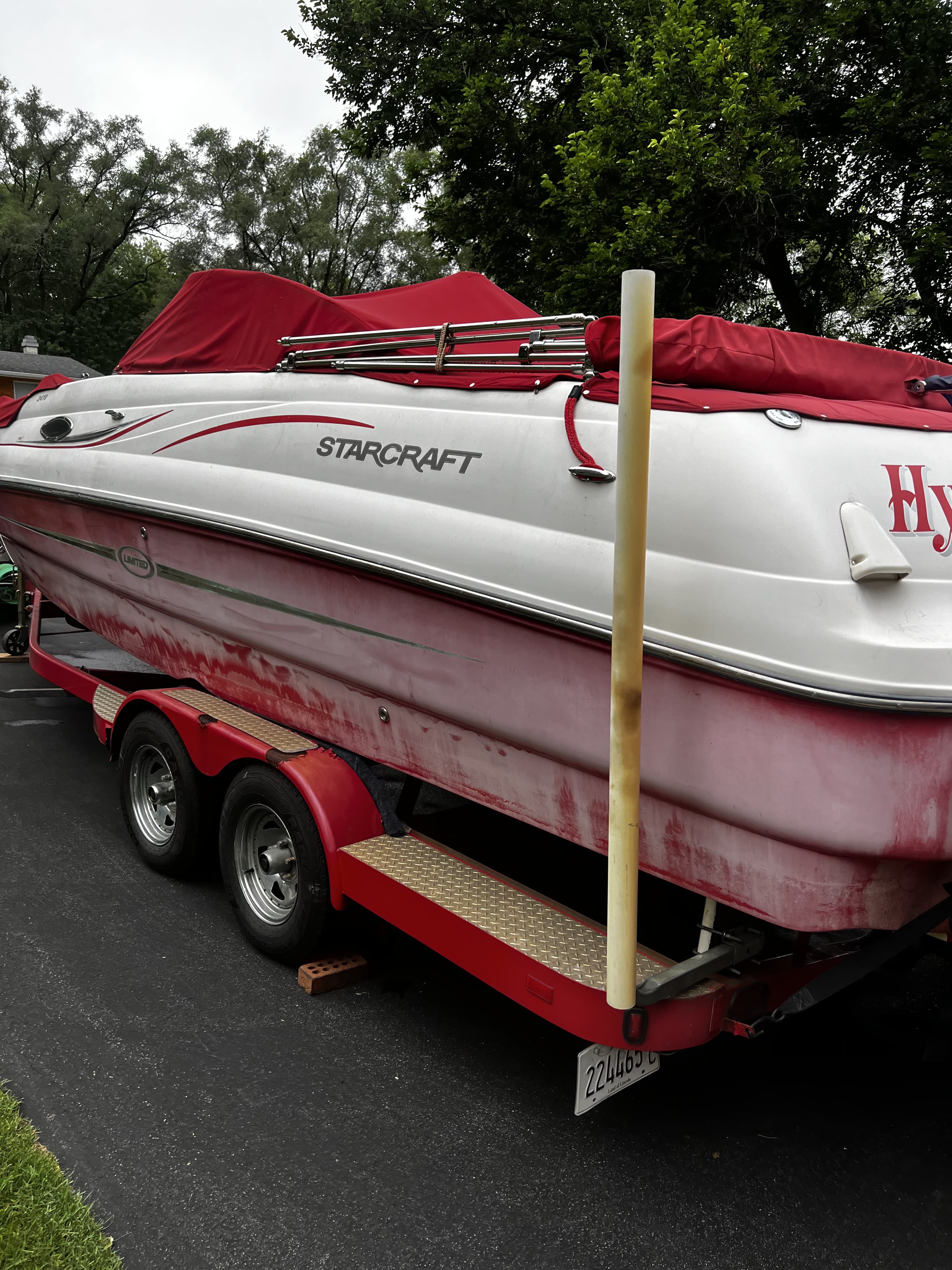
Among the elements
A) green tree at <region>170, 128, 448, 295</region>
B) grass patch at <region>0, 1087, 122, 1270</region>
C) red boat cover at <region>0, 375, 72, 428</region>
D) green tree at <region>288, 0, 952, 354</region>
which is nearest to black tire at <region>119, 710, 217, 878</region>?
grass patch at <region>0, 1087, 122, 1270</region>

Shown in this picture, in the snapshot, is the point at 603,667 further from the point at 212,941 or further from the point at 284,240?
the point at 284,240

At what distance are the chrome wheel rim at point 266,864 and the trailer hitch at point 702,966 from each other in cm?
161

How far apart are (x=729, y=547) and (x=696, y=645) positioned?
263 millimetres

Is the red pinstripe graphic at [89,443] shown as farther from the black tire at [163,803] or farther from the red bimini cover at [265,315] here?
the black tire at [163,803]

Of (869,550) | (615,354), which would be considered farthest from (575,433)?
(869,550)

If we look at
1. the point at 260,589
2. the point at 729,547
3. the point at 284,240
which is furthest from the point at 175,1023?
the point at 284,240

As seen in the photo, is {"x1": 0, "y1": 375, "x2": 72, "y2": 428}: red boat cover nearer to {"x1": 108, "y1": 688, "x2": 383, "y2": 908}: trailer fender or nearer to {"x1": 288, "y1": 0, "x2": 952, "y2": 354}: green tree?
{"x1": 108, "y1": 688, "x2": 383, "y2": 908}: trailer fender

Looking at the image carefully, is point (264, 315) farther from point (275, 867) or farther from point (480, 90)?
point (480, 90)

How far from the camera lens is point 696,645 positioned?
8.25 ft

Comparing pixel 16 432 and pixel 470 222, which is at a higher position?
pixel 470 222

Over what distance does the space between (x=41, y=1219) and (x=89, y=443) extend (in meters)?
3.73

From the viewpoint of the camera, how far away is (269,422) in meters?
3.99

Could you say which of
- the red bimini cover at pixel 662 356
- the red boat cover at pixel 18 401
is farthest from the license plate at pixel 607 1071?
the red boat cover at pixel 18 401

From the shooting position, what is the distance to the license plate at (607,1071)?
2.59m
